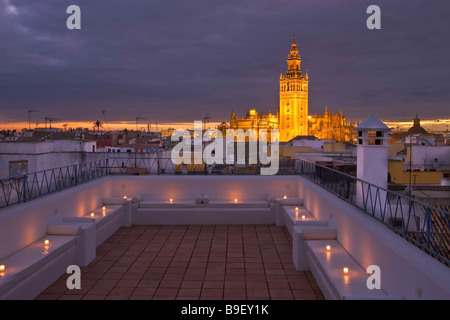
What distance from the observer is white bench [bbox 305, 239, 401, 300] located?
409cm

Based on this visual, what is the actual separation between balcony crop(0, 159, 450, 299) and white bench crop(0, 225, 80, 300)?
2cm

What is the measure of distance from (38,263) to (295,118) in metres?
109

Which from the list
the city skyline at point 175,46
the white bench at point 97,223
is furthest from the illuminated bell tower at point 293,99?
the white bench at point 97,223

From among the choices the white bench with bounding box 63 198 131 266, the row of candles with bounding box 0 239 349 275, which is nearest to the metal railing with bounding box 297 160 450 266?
the row of candles with bounding box 0 239 349 275

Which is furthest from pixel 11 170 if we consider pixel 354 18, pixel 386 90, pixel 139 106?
pixel 386 90

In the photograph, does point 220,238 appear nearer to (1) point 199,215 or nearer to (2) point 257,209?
(1) point 199,215

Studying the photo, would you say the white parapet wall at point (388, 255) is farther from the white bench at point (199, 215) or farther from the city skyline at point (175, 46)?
the city skyline at point (175, 46)

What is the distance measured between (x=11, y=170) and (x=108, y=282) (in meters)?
12.2

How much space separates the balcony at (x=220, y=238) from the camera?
427 cm

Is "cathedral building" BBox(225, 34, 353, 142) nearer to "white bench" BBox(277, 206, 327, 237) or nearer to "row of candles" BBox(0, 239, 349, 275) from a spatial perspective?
"white bench" BBox(277, 206, 327, 237)

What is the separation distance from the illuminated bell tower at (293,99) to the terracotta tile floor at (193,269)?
103805 mm

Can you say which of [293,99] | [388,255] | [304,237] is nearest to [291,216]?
[304,237]

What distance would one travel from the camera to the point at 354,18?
1591 centimetres

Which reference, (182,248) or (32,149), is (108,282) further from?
(32,149)
